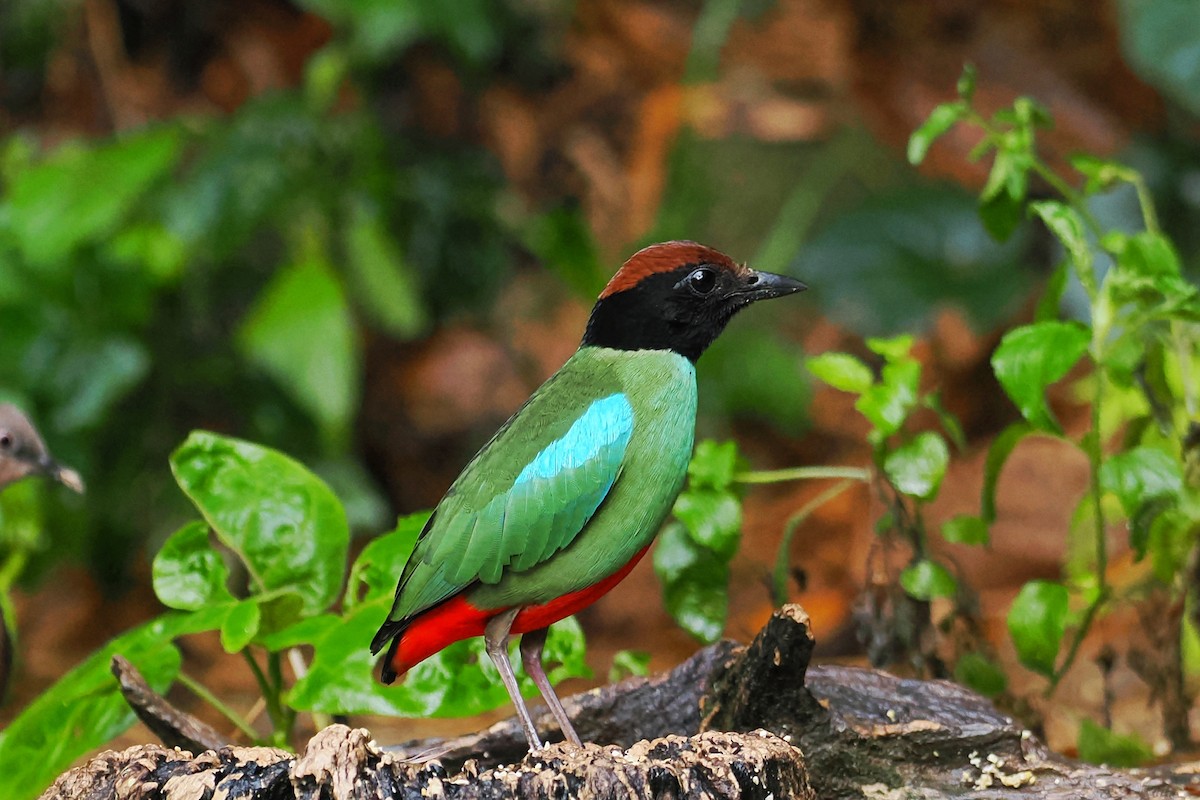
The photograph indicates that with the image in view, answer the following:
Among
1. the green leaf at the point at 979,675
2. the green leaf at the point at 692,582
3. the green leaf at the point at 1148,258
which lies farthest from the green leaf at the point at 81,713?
the green leaf at the point at 1148,258

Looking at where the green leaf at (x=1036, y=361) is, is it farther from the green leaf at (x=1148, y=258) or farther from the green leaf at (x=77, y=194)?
the green leaf at (x=77, y=194)

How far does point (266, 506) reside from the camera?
9.36 ft

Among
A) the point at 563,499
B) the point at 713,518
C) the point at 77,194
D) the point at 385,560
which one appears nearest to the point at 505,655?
the point at 563,499

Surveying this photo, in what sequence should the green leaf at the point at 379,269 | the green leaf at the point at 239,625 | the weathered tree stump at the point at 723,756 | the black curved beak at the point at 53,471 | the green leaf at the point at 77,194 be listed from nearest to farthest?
the weathered tree stump at the point at 723,756, the green leaf at the point at 239,625, the black curved beak at the point at 53,471, the green leaf at the point at 77,194, the green leaf at the point at 379,269

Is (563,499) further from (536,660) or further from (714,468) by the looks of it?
(714,468)

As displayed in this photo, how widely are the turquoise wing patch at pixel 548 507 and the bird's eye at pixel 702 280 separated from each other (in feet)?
1.09

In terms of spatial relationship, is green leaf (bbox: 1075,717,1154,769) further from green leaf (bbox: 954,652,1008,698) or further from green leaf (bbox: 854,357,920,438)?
green leaf (bbox: 854,357,920,438)

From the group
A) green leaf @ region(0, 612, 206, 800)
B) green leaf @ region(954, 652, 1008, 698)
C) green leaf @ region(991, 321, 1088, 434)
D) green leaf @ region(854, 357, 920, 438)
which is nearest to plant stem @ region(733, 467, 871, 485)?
green leaf @ region(854, 357, 920, 438)

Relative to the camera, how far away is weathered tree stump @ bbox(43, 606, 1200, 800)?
2.00 meters

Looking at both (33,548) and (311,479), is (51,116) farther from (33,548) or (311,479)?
(311,479)

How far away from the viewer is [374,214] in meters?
5.76

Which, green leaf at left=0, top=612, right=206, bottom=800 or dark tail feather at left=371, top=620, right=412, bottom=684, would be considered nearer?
dark tail feather at left=371, top=620, right=412, bottom=684

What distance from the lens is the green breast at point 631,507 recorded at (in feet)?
7.66

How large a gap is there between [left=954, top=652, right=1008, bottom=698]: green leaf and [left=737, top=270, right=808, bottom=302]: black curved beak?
1100 millimetres
